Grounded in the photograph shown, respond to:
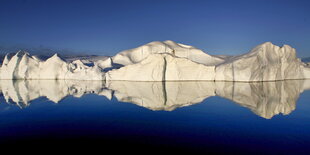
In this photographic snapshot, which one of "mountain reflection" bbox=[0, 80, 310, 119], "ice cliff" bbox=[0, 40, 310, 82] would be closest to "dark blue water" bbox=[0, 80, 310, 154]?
"mountain reflection" bbox=[0, 80, 310, 119]

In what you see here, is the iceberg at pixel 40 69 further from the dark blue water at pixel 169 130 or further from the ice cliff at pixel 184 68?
the dark blue water at pixel 169 130

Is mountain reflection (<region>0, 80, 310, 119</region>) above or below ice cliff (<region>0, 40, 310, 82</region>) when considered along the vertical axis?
below

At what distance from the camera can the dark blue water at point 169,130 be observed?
3946 mm

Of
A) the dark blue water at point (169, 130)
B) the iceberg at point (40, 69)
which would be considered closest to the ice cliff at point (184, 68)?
the iceberg at point (40, 69)

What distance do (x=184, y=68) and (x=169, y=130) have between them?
59.8 ft

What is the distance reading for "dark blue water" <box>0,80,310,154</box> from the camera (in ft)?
12.9

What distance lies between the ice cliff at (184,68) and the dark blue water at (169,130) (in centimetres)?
1427

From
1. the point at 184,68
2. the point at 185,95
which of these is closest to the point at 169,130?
the point at 185,95

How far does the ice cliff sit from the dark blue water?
14.3 m

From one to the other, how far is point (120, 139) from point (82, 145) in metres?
0.71

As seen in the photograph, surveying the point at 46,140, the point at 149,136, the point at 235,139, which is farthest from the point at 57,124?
the point at 235,139

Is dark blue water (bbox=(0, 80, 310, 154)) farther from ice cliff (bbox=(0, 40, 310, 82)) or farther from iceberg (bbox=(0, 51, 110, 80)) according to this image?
iceberg (bbox=(0, 51, 110, 80))

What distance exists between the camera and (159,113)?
22.6 ft

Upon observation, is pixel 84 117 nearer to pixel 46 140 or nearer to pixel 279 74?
pixel 46 140
